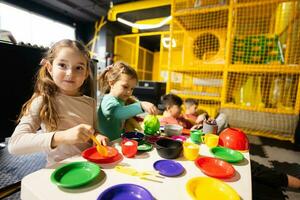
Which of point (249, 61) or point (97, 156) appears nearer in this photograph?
point (97, 156)

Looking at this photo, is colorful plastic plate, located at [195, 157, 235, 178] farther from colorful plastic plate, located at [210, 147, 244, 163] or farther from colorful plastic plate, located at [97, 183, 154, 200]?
colorful plastic plate, located at [97, 183, 154, 200]

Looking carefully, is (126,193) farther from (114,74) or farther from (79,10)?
(79,10)

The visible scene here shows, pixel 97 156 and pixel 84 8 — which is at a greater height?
pixel 84 8

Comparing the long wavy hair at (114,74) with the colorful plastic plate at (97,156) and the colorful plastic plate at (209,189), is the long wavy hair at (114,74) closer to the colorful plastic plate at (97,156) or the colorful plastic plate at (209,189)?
the colorful plastic plate at (97,156)

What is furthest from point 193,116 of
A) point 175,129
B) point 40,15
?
point 40,15

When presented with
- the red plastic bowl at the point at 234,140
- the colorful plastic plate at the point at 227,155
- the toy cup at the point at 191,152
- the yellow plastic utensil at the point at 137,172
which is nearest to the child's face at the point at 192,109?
the red plastic bowl at the point at 234,140

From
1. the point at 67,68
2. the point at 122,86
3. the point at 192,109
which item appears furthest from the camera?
the point at 192,109

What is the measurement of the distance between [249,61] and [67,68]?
200cm

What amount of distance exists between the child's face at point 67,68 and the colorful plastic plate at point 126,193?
0.54 metres

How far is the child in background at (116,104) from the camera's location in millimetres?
1022

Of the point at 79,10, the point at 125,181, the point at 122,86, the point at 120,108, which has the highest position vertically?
the point at 79,10

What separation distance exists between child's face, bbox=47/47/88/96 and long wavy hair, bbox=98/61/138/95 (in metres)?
0.35

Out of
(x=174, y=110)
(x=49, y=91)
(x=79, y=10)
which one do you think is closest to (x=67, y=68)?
(x=49, y=91)

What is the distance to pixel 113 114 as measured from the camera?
1.06 meters
